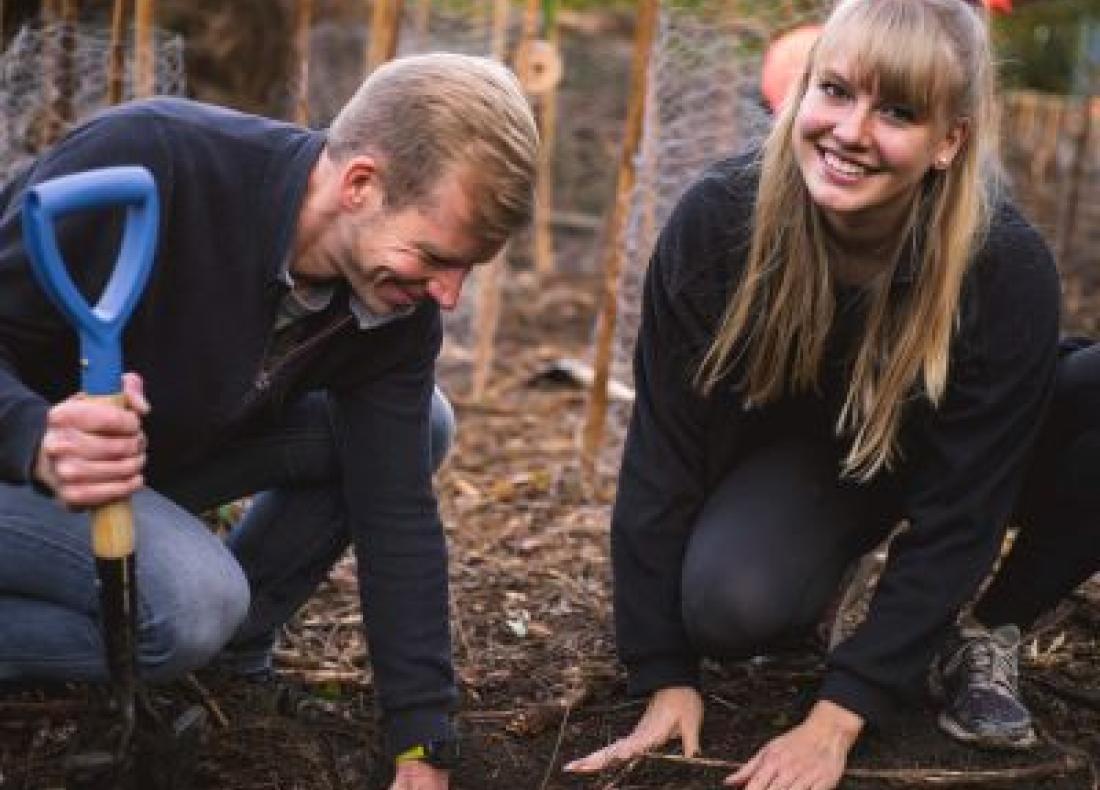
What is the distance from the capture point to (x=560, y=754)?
96.3 inches

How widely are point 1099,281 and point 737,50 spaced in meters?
2.86

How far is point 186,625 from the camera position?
80.0 inches

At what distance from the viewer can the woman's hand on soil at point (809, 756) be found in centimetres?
219

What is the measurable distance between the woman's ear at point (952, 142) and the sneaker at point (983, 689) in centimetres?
83

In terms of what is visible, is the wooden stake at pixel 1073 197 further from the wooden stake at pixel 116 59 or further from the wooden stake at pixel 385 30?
the wooden stake at pixel 116 59

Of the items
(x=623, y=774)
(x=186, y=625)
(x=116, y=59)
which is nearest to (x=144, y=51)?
(x=116, y=59)

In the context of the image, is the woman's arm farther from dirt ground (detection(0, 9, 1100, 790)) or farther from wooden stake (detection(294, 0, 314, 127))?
wooden stake (detection(294, 0, 314, 127))

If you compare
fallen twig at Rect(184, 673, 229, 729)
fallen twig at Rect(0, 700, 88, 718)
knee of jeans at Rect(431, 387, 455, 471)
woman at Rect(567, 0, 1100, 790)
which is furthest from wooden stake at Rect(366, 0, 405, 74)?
fallen twig at Rect(0, 700, 88, 718)

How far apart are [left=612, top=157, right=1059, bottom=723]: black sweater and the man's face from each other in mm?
494

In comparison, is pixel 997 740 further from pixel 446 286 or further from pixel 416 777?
pixel 446 286

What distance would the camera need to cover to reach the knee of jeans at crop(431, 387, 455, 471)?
2.57 meters

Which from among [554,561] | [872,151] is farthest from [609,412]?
→ [872,151]

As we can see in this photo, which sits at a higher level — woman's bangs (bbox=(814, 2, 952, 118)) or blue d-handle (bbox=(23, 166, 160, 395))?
woman's bangs (bbox=(814, 2, 952, 118))

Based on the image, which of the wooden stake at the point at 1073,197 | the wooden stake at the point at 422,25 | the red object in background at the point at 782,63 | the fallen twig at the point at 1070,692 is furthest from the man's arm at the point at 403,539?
the wooden stake at the point at 1073,197
